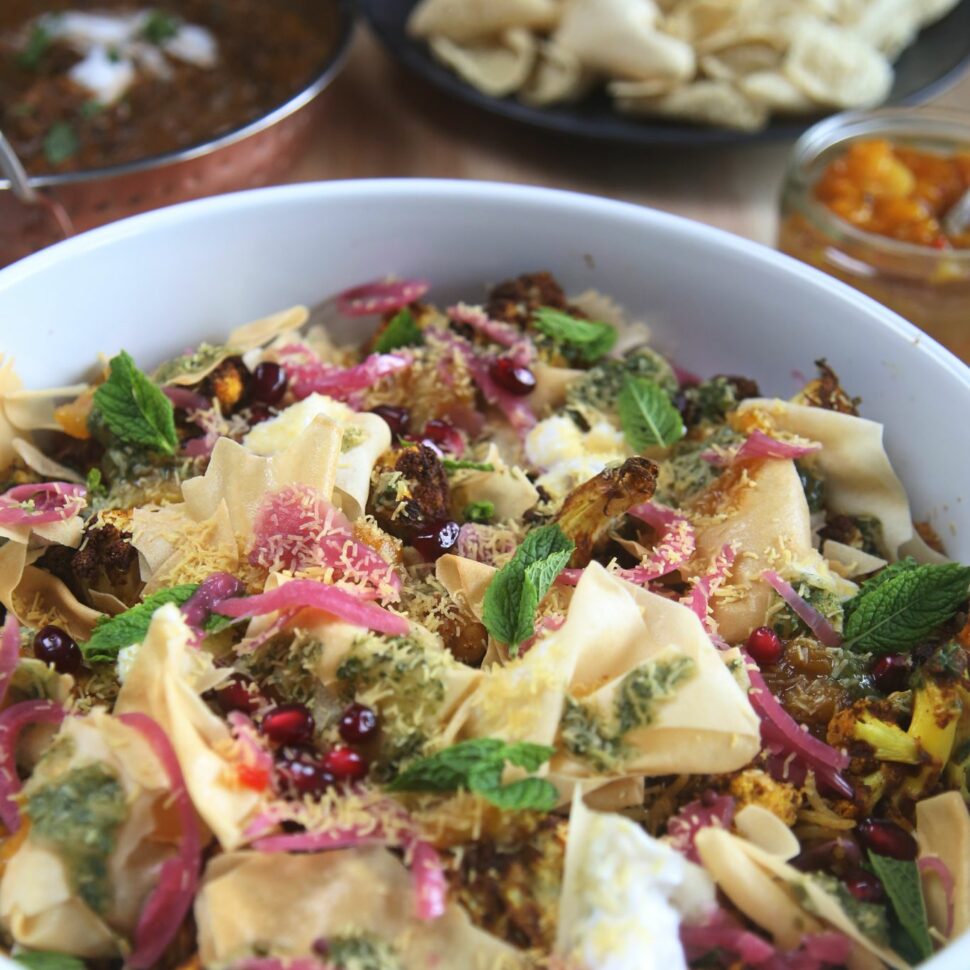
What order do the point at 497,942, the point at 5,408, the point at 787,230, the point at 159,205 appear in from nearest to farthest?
the point at 497,942 < the point at 5,408 < the point at 159,205 < the point at 787,230

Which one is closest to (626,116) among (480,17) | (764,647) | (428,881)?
(480,17)

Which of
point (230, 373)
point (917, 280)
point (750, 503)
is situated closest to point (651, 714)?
point (750, 503)

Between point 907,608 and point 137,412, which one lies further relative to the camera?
point 137,412

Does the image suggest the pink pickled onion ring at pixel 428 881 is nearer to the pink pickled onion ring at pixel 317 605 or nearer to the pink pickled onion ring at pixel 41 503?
the pink pickled onion ring at pixel 317 605

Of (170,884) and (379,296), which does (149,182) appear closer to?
(379,296)

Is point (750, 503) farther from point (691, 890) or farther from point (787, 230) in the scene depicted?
point (787, 230)

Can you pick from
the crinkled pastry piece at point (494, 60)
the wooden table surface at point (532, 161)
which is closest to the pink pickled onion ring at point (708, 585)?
the wooden table surface at point (532, 161)
